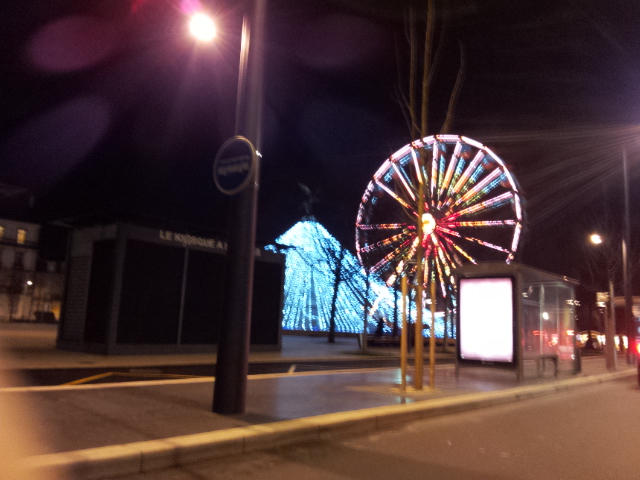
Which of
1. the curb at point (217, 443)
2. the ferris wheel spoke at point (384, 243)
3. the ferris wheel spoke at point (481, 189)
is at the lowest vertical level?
the curb at point (217, 443)

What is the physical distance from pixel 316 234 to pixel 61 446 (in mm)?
44047

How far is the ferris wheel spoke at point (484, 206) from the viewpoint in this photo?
24.7m

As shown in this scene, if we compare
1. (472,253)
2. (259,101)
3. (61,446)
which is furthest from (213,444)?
(472,253)

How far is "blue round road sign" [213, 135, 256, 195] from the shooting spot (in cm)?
777

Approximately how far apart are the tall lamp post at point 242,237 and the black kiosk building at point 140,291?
10478mm

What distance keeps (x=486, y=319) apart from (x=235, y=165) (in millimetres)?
9943

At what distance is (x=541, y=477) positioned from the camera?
577 cm

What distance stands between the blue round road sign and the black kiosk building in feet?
34.8

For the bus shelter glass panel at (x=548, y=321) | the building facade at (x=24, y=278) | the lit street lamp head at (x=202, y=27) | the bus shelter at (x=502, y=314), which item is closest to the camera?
the lit street lamp head at (x=202, y=27)

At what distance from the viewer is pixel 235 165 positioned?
26.0 ft

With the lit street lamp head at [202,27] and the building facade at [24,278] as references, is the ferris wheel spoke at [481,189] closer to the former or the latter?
the lit street lamp head at [202,27]

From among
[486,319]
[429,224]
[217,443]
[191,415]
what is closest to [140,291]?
[486,319]

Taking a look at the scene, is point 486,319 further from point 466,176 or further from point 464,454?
point 466,176

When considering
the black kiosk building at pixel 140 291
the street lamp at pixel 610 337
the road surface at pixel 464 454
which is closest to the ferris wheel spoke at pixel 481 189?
the street lamp at pixel 610 337
